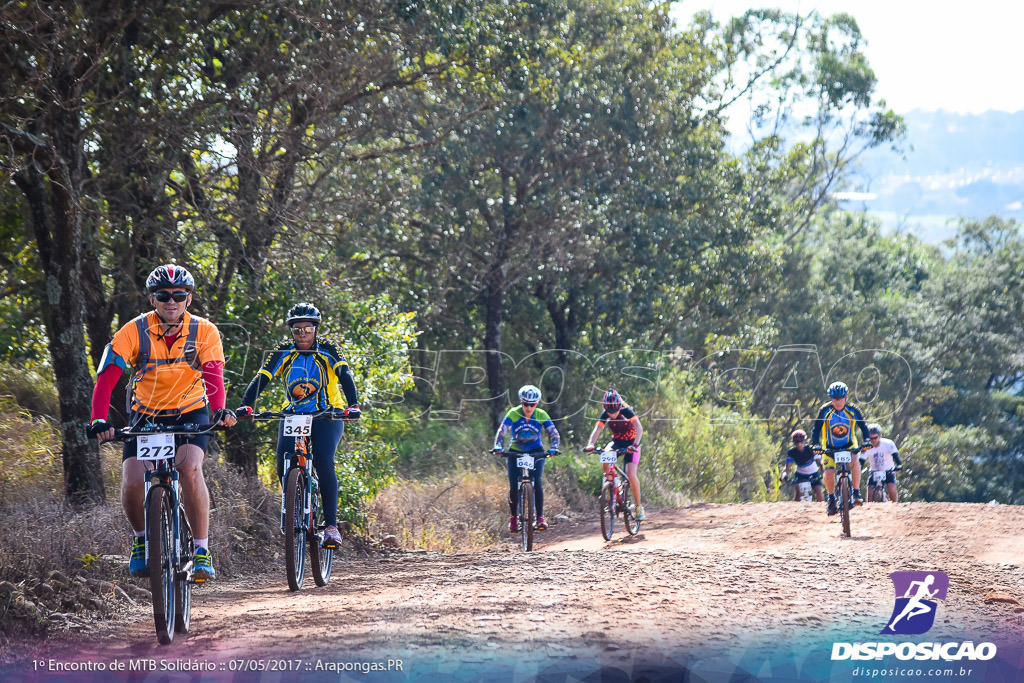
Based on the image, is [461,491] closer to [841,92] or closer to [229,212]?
[229,212]

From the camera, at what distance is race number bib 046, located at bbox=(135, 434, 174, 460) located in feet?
20.9

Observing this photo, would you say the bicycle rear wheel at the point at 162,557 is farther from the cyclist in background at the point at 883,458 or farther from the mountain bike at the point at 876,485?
the mountain bike at the point at 876,485

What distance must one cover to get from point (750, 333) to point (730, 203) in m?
10.1

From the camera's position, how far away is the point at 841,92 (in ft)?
146

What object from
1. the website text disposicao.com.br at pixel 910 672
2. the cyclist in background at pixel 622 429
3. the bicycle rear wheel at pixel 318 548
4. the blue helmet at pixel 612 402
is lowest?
the website text disposicao.com.br at pixel 910 672

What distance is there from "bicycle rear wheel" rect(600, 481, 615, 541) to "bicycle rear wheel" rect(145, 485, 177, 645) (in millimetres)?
8765

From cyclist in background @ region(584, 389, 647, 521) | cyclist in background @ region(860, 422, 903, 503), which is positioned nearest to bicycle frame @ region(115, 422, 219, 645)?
cyclist in background @ region(584, 389, 647, 521)

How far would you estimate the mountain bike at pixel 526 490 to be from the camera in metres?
12.9

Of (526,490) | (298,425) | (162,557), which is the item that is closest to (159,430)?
(162,557)

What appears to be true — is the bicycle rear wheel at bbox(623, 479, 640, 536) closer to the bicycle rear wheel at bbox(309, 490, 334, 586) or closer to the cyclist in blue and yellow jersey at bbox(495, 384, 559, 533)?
the cyclist in blue and yellow jersey at bbox(495, 384, 559, 533)

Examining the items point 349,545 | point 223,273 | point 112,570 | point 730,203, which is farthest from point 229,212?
point 730,203

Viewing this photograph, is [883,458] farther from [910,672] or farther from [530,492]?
[910,672]

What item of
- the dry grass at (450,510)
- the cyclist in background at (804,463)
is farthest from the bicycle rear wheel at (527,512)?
the cyclist in background at (804,463)

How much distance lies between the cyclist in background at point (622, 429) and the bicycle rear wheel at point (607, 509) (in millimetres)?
251
